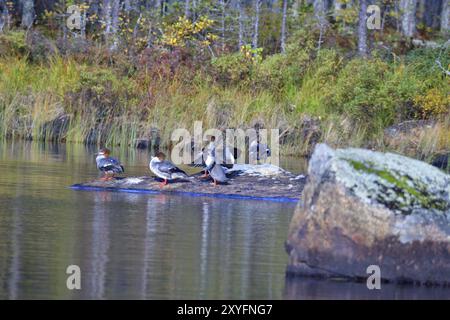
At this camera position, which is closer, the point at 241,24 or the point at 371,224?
the point at 371,224

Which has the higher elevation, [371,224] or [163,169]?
[371,224]

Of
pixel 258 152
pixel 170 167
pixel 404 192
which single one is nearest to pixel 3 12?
pixel 258 152

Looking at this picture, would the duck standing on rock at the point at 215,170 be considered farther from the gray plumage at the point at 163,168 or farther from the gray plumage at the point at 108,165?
the gray plumage at the point at 108,165

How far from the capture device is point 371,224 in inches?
419

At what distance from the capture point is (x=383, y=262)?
10719 millimetres

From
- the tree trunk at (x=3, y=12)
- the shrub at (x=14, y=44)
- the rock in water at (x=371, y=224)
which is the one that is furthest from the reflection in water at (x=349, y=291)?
the tree trunk at (x=3, y=12)

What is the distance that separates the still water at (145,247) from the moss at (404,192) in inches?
30.5

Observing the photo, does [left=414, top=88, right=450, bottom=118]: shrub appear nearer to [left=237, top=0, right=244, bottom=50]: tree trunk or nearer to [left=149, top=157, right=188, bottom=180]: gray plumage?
[left=237, top=0, right=244, bottom=50]: tree trunk

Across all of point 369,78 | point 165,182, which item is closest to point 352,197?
point 165,182

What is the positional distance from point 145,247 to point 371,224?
274 cm

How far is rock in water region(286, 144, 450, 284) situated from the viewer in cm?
1066

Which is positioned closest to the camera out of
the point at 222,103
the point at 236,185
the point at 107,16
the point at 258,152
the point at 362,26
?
the point at 236,185

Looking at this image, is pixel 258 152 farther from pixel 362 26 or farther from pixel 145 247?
pixel 362 26

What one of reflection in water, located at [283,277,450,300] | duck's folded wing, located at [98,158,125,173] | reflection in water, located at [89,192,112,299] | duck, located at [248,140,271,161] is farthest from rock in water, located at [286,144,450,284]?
duck, located at [248,140,271,161]
